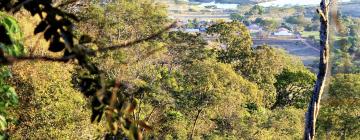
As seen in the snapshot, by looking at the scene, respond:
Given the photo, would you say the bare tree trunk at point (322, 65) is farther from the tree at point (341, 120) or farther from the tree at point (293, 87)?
the tree at point (293, 87)

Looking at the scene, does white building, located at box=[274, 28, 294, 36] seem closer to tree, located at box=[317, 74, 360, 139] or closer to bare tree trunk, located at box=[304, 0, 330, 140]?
tree, located at box=[317, 74, 360, 139]

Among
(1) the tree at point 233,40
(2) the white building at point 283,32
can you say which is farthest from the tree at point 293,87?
(2) the white building at point 283,32

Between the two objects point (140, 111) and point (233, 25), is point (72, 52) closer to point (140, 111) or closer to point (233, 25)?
point (140, 111)

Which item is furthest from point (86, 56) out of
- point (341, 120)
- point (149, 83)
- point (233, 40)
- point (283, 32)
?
point (283, 32)

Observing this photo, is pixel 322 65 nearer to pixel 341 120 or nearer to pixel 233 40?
pixel 341 120

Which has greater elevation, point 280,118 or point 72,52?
point 72,52

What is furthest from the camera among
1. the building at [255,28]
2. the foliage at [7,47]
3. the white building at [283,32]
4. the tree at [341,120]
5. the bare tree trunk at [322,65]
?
the white building at [283,32]

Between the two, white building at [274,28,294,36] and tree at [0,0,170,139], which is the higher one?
tree at [0,0,170,139]

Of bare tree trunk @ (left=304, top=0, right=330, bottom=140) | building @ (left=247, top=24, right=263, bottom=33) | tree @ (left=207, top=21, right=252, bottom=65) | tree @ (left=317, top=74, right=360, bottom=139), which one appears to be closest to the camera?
bare tree trunk @ (left=304, top=0, right=330, bottom=140)

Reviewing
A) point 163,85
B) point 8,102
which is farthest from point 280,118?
point 8,102

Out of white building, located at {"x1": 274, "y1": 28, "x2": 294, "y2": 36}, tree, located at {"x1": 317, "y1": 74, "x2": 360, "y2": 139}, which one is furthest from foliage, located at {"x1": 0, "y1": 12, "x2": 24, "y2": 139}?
white building, located at {"x1": 274, "y1": 28, "x2": 294, "y2": 36}

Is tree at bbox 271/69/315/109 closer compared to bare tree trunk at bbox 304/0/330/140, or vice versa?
bare tree trunk at bbox 304/0/330/140
